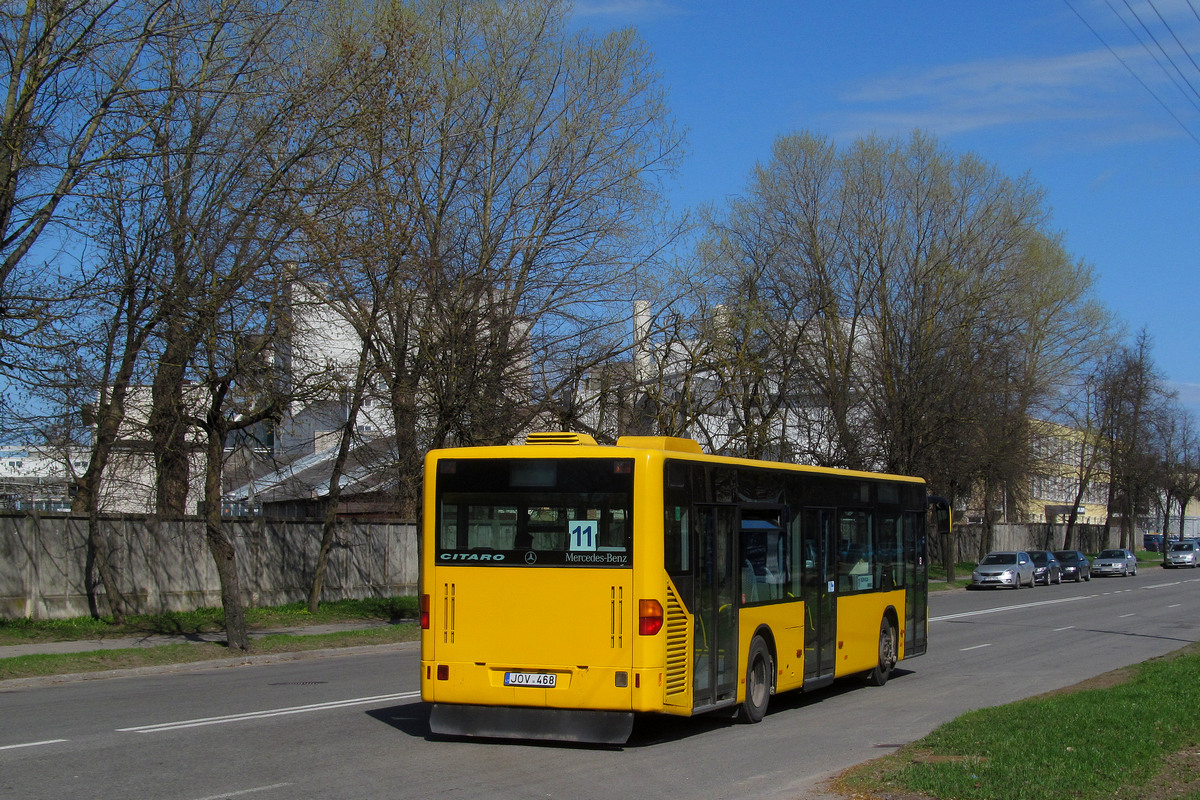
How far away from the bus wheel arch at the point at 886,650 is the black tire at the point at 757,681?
3.88 metres

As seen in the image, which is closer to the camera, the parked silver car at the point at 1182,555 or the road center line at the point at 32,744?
the road center line at the point at 32,744

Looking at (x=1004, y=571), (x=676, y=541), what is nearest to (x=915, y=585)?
(x=676, y=541)

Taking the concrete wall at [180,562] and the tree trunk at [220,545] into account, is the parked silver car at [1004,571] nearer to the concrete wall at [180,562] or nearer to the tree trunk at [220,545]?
the concrete wall at [180,562]

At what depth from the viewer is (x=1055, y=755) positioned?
895 cm

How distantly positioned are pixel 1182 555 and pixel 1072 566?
23.3 metres

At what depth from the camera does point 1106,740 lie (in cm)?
959

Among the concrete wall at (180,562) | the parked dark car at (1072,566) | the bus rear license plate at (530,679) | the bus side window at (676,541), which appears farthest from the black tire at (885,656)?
the parked dark car at (1072,566)

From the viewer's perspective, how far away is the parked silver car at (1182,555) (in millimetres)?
72625

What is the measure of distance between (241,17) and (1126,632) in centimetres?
2126

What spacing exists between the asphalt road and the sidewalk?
2668 mm

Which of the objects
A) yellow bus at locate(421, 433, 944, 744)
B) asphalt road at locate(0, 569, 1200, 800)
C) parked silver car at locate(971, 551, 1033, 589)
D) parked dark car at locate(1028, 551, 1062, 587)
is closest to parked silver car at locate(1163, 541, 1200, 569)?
parked dark car at locate(1028, 551, 1062, 587)

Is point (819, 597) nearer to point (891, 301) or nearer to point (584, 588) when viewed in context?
point (584, 588)

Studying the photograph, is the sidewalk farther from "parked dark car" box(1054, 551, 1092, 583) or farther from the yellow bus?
"parked dark car" box(1054, 551, 1092, 583)

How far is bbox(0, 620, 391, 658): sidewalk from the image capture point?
1880 cm
